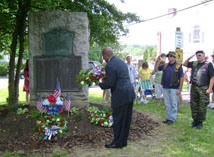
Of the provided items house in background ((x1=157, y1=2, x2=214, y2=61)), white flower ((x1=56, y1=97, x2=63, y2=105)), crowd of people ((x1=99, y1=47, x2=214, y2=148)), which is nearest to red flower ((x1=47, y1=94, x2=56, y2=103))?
white flower ((x1=56, y1=97, x2=63, y2=105))

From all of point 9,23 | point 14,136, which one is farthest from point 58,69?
point 9,23

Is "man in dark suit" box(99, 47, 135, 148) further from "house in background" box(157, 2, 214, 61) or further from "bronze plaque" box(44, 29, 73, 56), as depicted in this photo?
"house in background" box(157, 2, 214, 61)

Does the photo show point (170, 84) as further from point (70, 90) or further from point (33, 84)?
point (33, 84)

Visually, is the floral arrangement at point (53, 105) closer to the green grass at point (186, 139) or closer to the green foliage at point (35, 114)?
the green foliage at point (35, 114)

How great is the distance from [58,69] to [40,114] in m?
1.26

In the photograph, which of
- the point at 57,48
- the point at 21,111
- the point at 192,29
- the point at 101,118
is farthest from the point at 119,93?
the point at 192,29

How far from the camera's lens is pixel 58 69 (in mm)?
6383

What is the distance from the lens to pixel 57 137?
495 centimetres

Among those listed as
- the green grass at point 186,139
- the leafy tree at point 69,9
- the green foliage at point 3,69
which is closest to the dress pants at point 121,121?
the green grass at point 186,139

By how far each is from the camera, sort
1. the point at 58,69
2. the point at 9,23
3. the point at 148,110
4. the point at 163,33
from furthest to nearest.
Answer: the point at 163,33
the point at 148,110
the point at 9,23
the point at 58,69

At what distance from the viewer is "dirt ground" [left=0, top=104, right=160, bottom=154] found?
463 cm

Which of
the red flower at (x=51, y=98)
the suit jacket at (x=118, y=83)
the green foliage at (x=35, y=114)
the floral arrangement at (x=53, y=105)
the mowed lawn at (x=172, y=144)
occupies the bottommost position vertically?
the mowed lawn at (x=172, y=144)

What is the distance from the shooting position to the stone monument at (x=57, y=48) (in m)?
6.35

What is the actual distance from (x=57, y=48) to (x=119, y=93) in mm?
2753
